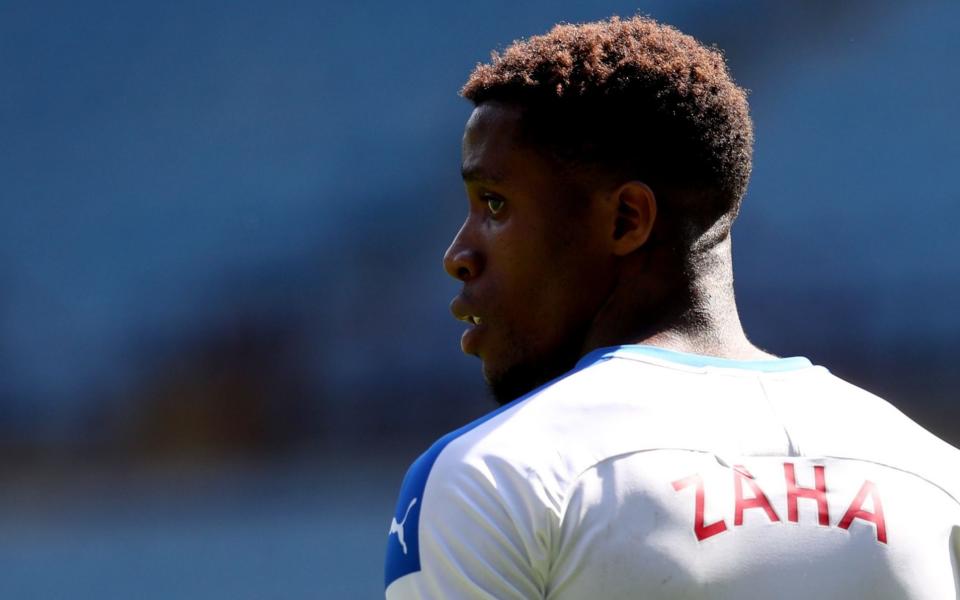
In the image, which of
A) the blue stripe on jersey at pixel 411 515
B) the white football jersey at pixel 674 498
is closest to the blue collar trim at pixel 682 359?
the white football jersey at pixel 674 498

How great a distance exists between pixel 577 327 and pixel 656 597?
31 centimetres

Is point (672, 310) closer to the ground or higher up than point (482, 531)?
higher up

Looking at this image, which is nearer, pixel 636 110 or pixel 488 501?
pixel 488 501

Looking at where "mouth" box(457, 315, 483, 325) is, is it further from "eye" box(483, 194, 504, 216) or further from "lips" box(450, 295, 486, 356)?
"eye" box(483, 194, 504, 216)

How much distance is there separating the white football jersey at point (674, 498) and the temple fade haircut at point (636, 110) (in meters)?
0.18

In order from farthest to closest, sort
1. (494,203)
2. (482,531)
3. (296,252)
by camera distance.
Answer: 1. (296,252)
2. (494,203)
3. (482,531)

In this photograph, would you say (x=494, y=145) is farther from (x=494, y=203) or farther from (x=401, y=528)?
(x=401, y=528)

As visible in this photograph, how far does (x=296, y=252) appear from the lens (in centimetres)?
641

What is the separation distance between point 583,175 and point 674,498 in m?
0.33

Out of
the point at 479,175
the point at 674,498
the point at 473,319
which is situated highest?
the point at 479,175

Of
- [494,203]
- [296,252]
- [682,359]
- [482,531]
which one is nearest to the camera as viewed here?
[482,531]

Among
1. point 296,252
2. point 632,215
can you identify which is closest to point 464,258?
point 632,215

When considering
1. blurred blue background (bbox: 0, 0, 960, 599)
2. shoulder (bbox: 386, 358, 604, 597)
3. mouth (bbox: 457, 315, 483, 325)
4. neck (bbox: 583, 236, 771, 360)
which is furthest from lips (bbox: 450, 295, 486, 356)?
blurred blue background (bbox: 0, 0, 960, 599)

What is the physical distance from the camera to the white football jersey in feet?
3.44
